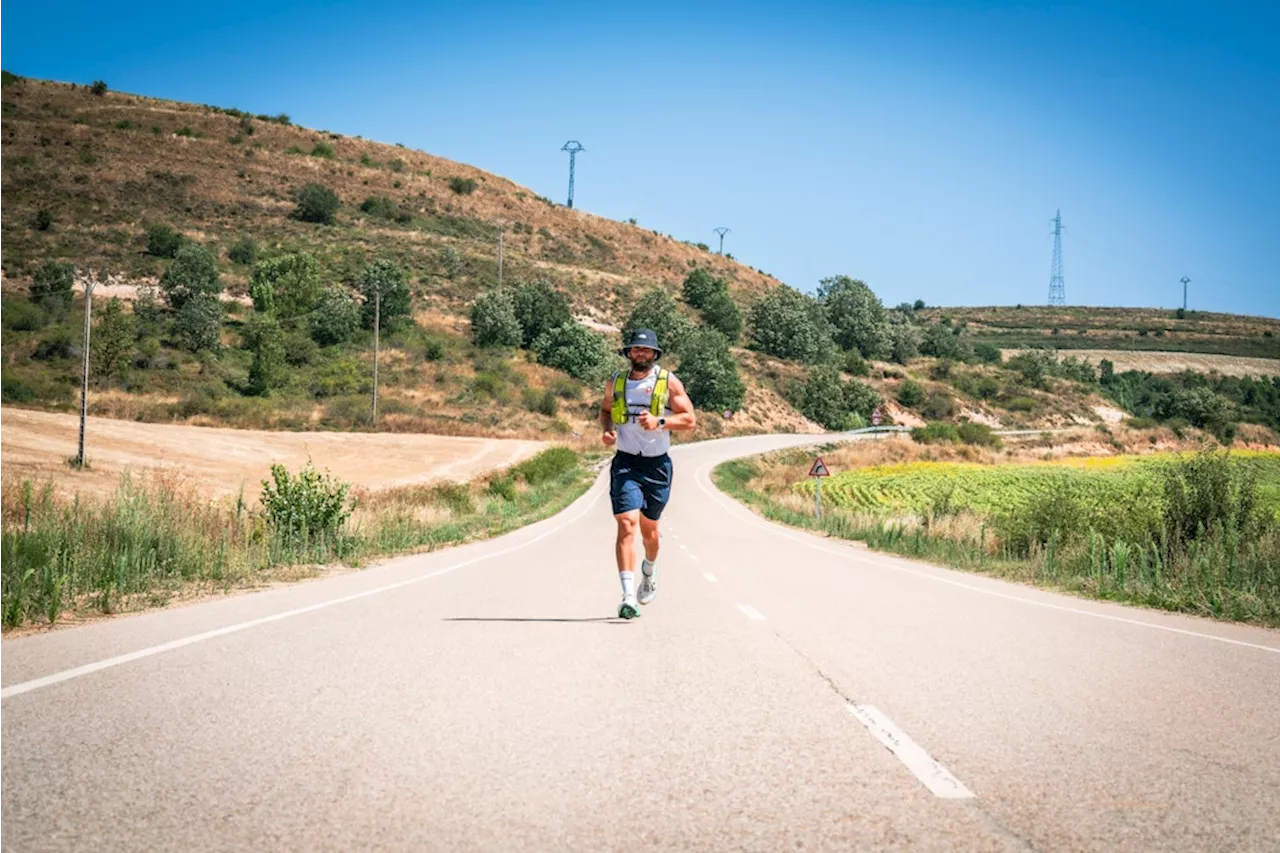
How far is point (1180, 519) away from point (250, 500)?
24.3 metres

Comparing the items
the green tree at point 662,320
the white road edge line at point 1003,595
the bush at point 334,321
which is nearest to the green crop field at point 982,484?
the white road edge line at point 1003,595

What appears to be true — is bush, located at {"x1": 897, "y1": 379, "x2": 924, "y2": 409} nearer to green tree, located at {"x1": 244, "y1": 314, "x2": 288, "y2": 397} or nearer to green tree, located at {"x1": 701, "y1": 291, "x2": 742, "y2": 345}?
green tree, located at {"x1": 701, "y1": 291, "x2": 742, "y2": 345}

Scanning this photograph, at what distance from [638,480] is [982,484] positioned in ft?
146

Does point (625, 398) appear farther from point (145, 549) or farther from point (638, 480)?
point (145, 549)

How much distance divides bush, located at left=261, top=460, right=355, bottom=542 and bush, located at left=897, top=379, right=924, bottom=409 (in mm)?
95101

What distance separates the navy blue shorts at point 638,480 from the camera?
8992 millimetres

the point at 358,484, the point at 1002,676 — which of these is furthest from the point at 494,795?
the point at 358,484

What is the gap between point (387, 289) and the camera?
3115 inches

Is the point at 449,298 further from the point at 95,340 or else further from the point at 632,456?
the point at 632,456

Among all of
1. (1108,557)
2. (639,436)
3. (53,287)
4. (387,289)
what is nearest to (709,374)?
(387,289)

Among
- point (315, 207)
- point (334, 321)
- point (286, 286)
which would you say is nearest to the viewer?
point (334, 321)

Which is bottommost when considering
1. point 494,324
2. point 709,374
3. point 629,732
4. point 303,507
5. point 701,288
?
point 303,507

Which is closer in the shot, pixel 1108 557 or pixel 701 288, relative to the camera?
pixel 1108 557

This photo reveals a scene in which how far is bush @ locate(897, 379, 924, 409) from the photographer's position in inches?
4149
